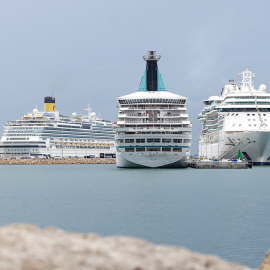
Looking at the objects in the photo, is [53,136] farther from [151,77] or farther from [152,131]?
[152,131]

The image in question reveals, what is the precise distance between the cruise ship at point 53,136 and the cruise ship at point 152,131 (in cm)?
7120

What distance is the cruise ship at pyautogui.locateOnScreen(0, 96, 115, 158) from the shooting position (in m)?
139

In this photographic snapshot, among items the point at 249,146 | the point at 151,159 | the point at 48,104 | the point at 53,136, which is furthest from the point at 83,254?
the point at 48,104

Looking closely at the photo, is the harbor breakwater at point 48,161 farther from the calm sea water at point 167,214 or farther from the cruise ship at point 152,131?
the calm sea water at point 167,214

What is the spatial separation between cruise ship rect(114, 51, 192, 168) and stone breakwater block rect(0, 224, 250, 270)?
5812cm

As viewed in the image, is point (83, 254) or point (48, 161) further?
point (48, 161)

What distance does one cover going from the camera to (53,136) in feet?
464

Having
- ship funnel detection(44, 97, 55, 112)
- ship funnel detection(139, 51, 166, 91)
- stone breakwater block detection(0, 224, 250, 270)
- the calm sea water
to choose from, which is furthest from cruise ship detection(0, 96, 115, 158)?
stone breakwater block detection(0, 224, 250, 270)

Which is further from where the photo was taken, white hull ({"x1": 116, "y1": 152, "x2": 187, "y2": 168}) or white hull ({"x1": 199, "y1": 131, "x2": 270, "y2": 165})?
white hull ({"x1": 199, "y1": 131, "x2": 270, "y2": 165})

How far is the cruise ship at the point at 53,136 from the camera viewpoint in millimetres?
138875

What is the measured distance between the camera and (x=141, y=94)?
Result: 7144 cm

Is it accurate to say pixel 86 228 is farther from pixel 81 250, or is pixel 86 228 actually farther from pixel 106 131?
pixel 106 131

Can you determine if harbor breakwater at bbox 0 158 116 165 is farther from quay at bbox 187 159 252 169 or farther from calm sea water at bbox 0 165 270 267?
calm sea water at bbox 0 165 270 267

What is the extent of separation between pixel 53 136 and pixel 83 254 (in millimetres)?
137621
